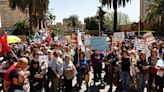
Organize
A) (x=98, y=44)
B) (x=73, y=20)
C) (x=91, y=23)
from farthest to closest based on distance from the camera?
(x=73, y=20) < (x=91, y=23) < (x=98, y=44)

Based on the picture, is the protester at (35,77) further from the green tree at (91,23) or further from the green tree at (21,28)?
the green tree at (91,23)

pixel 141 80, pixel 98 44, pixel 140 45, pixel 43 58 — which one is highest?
pixel 140 45

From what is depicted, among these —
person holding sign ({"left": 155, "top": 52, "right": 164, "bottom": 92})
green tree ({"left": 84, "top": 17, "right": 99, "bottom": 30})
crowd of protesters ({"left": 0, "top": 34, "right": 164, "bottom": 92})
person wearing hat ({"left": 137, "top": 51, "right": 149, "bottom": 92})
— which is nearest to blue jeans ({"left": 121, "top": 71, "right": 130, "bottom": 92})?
crowd of protesters ({"left": 0, "top": 34, "right": 164, "bottom": 92})

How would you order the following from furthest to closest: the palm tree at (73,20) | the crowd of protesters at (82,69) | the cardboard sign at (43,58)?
the palm tree at (73,20) → the cardboard sign at (43,58) → the crowd of protesters at (82,69)

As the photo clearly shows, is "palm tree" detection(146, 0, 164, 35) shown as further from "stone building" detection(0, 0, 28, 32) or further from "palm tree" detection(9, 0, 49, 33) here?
"stone building" detection(0, 0, 28, 32)

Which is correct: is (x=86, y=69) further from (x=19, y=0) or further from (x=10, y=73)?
(x=19, y=0)

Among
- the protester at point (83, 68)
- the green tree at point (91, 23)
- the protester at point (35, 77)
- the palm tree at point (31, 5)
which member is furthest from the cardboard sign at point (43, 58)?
the green tree at point (91, 23)

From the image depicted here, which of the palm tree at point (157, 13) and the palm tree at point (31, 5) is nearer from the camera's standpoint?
the palm tree at point (31, 5)

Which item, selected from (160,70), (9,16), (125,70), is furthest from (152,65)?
(9,16)

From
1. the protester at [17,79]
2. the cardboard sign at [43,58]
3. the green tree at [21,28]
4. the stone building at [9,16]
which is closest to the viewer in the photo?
the protester at [17,79]

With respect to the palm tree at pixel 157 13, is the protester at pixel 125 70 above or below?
below

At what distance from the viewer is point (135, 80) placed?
13109 millimetres

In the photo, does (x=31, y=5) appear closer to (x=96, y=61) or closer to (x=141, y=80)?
(x=96, y=61)

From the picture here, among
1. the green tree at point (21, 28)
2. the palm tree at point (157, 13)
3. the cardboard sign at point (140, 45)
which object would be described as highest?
the palm tree at point (157, 13)
